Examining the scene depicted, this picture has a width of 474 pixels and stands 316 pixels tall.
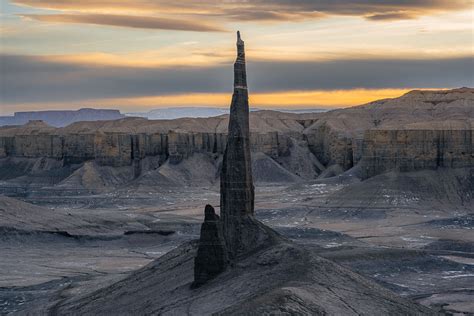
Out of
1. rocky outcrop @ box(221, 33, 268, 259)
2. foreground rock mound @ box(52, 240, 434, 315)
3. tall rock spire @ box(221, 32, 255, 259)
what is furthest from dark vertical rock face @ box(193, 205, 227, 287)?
tall rock spire @ box(221, 32, 255, 259)

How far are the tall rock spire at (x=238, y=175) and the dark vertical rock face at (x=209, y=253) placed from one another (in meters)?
1.26

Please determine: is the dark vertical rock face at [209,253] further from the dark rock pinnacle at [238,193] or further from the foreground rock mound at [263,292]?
the foreground rock mound at [263,292]

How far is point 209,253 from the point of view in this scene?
45.3 m

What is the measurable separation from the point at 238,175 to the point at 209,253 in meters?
4.37

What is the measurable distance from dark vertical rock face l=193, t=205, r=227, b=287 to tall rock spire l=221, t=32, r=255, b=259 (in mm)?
1257

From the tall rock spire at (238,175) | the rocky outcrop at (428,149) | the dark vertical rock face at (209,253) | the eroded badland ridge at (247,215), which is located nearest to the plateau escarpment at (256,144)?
the eroded badland ridge at (247,215)

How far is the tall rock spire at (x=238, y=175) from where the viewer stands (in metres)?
47.1

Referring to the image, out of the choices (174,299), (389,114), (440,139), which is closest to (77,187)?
(440,139)

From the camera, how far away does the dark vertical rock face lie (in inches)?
1781

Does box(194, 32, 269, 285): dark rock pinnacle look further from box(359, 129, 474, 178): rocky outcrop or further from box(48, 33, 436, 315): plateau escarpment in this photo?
box(359, 129, 474, 178): rocky outcrop

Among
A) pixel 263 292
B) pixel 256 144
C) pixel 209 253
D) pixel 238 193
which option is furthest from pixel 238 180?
pixel 256 144

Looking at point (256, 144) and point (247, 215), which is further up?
point (247, 215)

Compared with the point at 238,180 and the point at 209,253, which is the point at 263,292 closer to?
the point at 209,253

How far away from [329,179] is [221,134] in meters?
28.2
